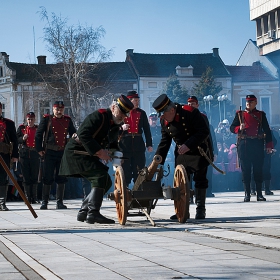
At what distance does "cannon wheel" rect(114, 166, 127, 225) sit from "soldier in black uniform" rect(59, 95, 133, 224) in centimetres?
30

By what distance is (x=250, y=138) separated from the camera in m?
15.5

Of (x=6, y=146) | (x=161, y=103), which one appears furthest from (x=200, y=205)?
(x=6, y=146)

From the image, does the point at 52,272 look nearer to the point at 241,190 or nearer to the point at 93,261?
the point at 93,261

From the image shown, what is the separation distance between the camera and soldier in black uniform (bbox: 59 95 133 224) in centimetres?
1037

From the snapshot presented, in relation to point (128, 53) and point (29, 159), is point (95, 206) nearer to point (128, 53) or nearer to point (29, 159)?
point (29, 159)

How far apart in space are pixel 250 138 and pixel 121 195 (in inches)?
233

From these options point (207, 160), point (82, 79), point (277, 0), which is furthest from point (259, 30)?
point (207, 160)

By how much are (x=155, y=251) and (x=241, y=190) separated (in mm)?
14554

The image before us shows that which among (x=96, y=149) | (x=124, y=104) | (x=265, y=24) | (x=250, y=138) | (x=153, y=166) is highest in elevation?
(x=265, y=24)

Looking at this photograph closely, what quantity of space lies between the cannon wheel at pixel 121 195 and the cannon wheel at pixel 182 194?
663mm

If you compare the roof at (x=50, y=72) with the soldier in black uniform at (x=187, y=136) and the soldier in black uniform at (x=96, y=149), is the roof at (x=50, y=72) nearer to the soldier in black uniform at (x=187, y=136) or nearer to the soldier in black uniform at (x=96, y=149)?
the soldier in black uniform at (x=187, y=136)

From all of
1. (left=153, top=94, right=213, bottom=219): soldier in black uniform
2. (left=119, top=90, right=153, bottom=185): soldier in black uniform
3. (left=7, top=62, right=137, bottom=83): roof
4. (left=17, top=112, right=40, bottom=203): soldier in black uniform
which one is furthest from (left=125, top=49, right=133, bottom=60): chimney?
(left=153, top=94, right=213, bottom=219): soldier in black uniform

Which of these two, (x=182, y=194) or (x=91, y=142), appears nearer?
(x=182, y=194)

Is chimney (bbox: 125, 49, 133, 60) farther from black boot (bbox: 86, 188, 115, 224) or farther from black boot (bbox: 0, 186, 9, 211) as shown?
black boot (bbox: 86, 188, 115, 224)
